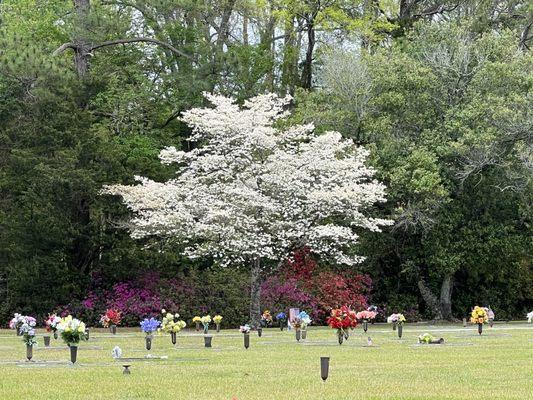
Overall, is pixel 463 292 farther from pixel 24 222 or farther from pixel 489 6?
pixel 24 222

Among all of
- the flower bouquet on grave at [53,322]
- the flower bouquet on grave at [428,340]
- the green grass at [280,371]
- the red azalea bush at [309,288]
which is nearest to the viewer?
the green grass at [280,371]

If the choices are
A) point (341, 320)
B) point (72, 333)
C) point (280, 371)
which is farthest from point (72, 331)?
point (341, 320)

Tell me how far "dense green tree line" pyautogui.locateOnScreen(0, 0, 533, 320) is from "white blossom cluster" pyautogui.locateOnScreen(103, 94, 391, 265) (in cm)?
180

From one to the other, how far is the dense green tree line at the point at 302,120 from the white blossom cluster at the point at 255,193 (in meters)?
1.80

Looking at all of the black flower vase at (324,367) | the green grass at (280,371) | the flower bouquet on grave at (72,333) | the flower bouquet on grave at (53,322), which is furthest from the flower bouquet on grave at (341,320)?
the black flower vase at (324,367)

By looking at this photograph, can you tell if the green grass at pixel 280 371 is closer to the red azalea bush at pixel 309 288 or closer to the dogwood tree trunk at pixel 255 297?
the dogwood tree trunk at pixel 255 297

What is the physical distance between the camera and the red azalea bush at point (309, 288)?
39125 millimetres

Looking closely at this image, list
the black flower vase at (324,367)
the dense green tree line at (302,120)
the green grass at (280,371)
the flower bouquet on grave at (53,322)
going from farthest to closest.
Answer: the dense green tree line at (302,120)
the flower bouquet on grave at (53,322)
the black flower vase at (324,367)
the green grass at (280,371)

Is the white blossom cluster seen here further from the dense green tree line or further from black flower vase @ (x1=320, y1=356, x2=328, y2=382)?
black flower vase @ (x1=320, y1=356, x2=328, y2=382)

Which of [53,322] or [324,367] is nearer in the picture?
[324,367]

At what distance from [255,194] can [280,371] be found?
1922cm

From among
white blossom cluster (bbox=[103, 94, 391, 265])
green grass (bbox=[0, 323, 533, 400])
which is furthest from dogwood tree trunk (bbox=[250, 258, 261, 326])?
green grass (bbox=[0, 323, 533, 400])

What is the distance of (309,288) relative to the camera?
40000mm

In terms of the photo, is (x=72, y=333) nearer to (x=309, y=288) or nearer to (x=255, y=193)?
(x=255, y=193)
